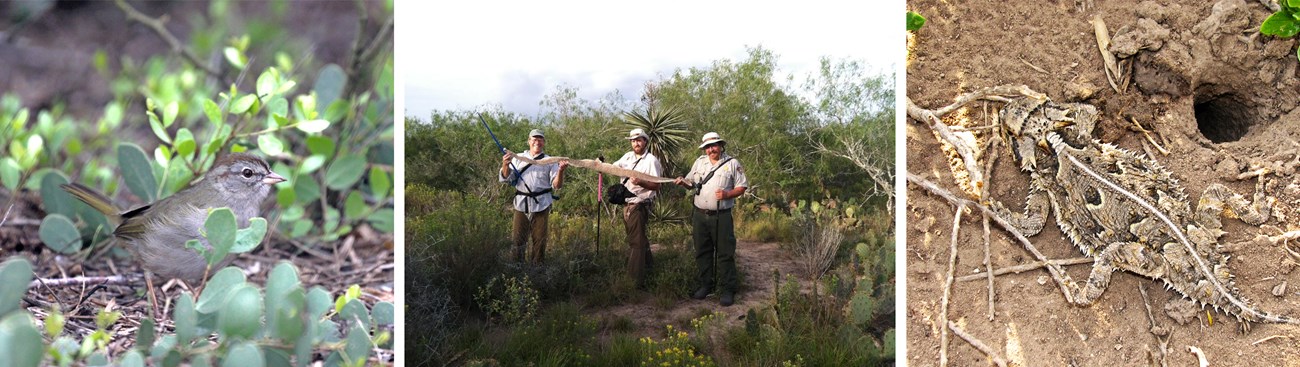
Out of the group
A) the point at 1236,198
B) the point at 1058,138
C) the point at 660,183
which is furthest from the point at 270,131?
the point at 1236,198

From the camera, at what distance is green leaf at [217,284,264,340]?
163 cm

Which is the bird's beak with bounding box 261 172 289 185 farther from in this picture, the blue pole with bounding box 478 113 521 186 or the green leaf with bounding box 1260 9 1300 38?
the green leaf with bounding box 1260 9 1300 38

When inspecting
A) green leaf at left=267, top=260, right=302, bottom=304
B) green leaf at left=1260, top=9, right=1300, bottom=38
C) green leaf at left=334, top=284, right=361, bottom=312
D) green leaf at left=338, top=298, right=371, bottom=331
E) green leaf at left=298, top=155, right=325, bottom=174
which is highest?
green leaf at left=1260, top=9, right=1300, bottom=38

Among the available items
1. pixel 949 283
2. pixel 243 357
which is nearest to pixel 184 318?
pixel 243 357

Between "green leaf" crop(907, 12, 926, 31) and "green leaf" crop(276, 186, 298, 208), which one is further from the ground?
"green leaf" crop(907, 12, 926, 31)

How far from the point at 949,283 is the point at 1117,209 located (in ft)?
2.57

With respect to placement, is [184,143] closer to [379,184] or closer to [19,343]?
[379,184]

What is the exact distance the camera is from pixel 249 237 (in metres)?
1.79

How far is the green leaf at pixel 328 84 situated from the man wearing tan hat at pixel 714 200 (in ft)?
3.95

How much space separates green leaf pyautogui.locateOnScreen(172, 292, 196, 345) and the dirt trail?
1.30 meters

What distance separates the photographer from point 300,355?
1.75m

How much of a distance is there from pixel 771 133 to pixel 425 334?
4.87 feet

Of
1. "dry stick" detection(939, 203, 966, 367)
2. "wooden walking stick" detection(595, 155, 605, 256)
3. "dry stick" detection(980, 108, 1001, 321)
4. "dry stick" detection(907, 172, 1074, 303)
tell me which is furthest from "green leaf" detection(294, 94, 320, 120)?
"dry stick" detection(980, 108, 1001, 321)

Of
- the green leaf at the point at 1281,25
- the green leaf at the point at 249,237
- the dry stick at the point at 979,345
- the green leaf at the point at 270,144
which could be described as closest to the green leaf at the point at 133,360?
the green leaf at the point at 249,237
